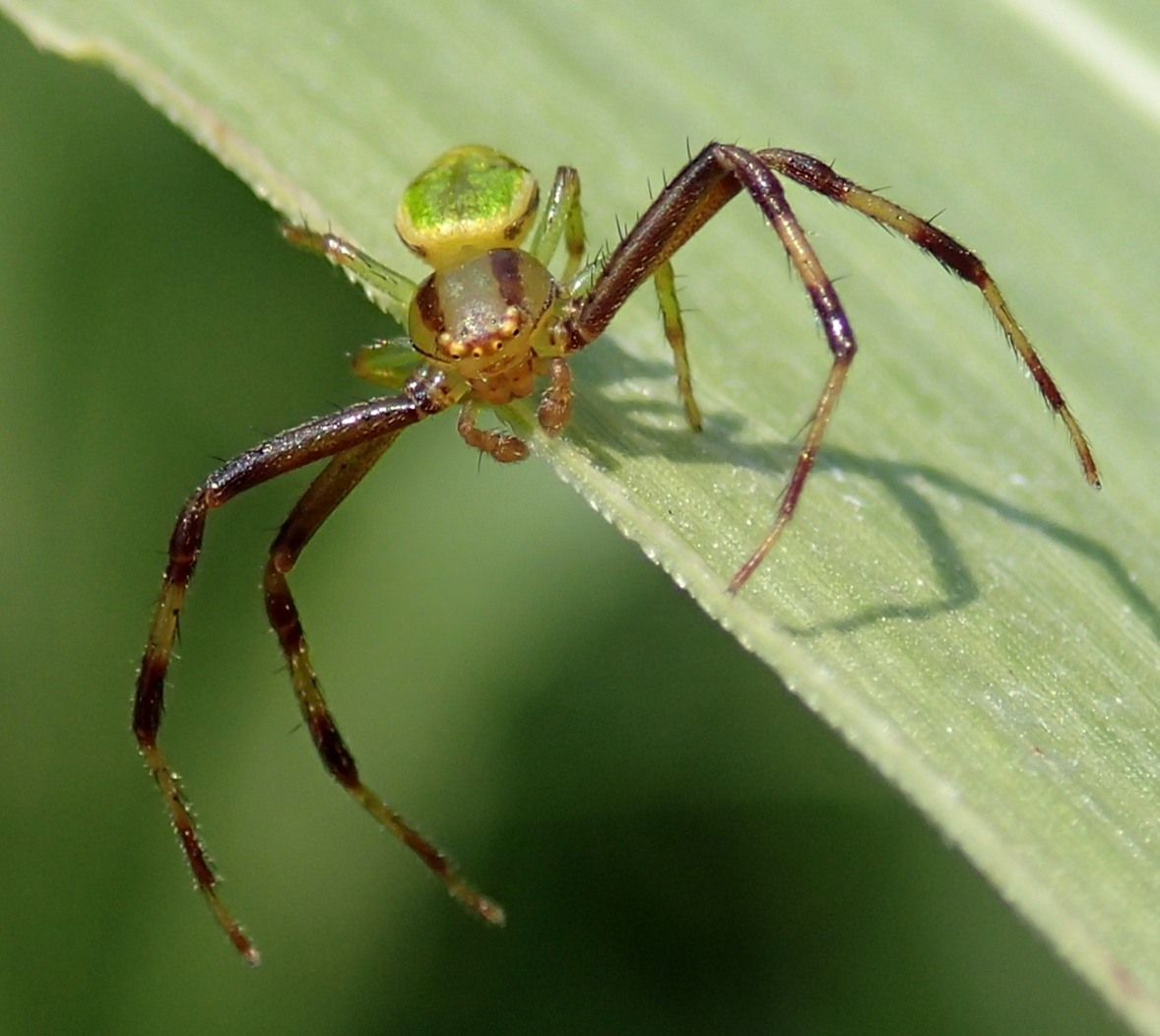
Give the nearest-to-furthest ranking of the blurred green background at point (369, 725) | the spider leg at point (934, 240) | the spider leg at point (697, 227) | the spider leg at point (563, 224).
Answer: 1. the spider leg at point (697, 227)
2. the spider leg at point (934, 240)
3. the spider leg at point (563, 224)
4. the blurred green background at point (369, 725)

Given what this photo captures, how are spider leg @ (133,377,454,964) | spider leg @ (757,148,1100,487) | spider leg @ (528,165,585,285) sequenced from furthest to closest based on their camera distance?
1. spider leg @ (528,165,585,285)
2. spider leg @ (133,377,454,964)
3. spider leg @ (757,148,1100,487)

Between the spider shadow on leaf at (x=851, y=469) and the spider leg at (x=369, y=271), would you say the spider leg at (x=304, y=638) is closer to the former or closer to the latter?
the spider leg at (x=369, y=271)

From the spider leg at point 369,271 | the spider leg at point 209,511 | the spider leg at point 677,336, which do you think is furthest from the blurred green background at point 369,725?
the spider leg at point 677,336

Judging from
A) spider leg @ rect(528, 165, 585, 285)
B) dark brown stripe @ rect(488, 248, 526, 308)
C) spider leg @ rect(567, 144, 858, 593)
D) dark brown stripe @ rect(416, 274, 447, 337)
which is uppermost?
spider leg @ rect(567, 144, 858, 593)

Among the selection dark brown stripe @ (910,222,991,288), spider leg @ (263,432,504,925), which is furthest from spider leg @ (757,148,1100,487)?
spider leg @ (263,432,504,925)

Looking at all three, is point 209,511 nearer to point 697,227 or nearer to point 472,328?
point 472,328

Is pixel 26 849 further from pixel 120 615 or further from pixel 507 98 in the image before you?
pixel 507 98

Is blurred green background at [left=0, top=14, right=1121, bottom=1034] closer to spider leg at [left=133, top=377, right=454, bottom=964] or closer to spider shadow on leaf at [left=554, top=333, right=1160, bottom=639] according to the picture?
spider leg at [left=133, top=377, right=454, bottom=964]
